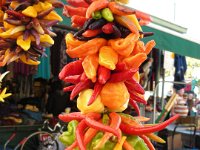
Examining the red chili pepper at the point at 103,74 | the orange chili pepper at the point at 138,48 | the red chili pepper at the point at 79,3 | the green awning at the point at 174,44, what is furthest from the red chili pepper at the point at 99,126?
the green awning at the point at 174,44

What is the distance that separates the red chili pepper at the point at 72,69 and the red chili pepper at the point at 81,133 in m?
0.17

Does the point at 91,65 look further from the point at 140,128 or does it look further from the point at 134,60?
the point at 140,128

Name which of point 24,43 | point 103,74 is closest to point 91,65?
point 103,74

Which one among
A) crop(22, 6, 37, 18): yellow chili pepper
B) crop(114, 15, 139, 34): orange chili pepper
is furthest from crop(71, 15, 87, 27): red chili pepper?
crop(22, 6, 37, 18): yellow chili pepper

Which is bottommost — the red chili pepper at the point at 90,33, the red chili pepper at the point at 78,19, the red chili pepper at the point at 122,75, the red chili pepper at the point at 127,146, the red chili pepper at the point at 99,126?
the red chili pepper at the point at 127,146

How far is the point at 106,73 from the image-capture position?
880 millimetres

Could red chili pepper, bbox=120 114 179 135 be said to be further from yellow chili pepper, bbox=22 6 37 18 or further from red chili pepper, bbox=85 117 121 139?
yellow chili pepper, bbox=22 6 37 18

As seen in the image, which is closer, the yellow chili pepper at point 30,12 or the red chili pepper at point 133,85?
the red chili pepper at point 133,85

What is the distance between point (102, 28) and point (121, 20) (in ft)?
0.21

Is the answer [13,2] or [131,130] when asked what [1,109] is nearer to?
[13,2]

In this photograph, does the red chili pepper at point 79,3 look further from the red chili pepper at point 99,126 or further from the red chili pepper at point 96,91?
the red chili pepper at point 99,126

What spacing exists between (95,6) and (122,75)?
22 centimetres

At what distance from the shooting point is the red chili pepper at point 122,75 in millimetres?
869

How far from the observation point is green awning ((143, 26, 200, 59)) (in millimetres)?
3117
